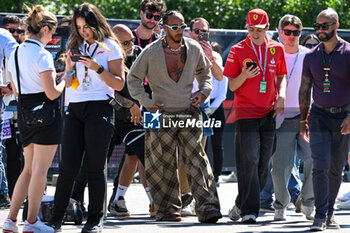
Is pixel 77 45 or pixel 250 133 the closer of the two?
pixel 77 45

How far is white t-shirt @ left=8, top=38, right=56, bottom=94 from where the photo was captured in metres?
7.26

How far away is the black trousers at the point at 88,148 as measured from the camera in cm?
743

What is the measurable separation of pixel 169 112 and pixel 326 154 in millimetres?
1598

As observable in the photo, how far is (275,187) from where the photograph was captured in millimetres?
9219

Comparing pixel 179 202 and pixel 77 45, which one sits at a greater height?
pixel 77 45

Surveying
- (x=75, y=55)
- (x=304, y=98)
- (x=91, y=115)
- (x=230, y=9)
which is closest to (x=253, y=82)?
(x=304, y=98)

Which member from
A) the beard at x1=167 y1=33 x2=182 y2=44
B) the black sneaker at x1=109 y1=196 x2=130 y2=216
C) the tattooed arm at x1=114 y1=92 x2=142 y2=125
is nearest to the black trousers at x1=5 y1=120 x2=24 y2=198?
the black sneaker at x1=109 y1=196 x2=130 y2=216

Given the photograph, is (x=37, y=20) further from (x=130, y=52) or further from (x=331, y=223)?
(x=331, y=223)

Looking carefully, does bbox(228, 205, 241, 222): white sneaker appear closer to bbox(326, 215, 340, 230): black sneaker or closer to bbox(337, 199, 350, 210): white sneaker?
bbox(326, 215, 340, 230): black sneaker

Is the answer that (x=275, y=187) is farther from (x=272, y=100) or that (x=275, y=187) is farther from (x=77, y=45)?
(x=77, y=45)

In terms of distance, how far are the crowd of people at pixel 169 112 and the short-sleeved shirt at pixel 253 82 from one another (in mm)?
13

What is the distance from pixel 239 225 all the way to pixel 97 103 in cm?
200

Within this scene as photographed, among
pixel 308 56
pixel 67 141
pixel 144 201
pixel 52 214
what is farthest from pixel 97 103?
pixel 144 201

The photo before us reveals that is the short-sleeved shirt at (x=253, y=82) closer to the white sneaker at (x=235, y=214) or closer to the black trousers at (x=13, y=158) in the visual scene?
the white sneaker at (x=235, y=214)
